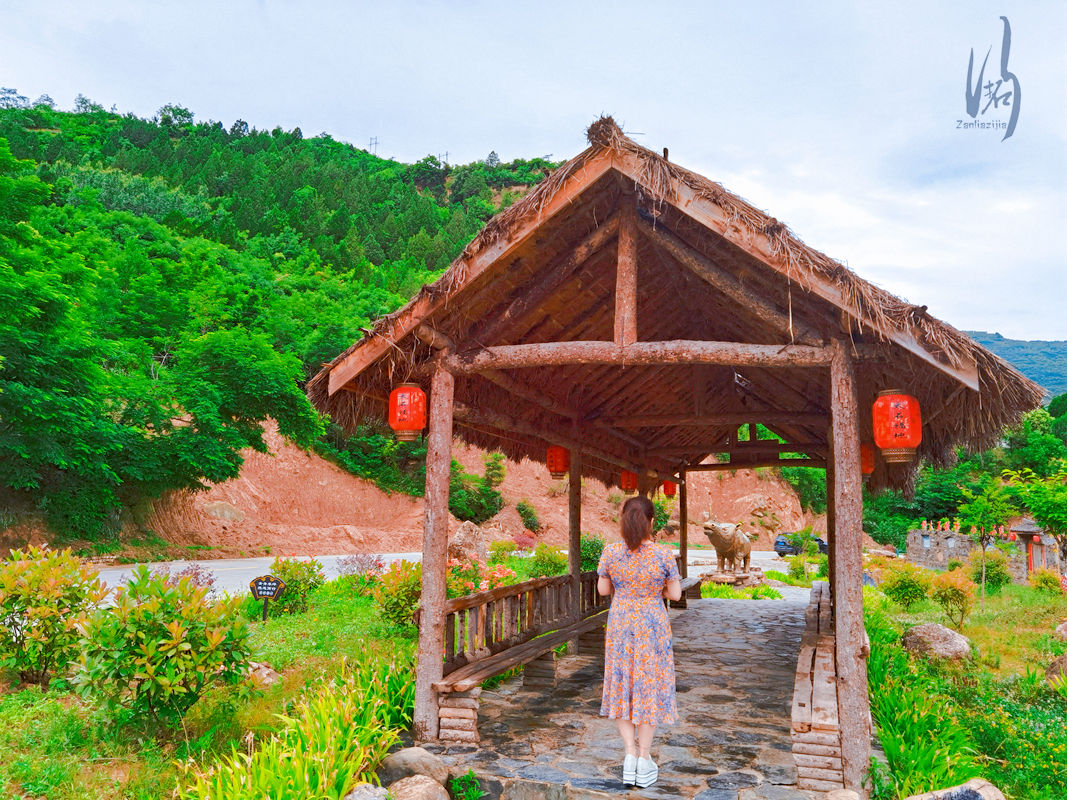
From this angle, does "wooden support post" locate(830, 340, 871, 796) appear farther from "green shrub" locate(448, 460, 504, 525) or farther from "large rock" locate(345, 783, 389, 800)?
"green shrub" locate(448, 460, 504, 525)

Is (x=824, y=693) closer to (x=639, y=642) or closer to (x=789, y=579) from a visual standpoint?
(x=639, y=642)

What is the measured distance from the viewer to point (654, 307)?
6.11 meters

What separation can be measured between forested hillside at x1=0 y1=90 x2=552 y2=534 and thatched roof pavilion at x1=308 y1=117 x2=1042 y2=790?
2.24 feet

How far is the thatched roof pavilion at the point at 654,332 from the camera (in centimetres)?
425

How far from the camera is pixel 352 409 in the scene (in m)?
6.12

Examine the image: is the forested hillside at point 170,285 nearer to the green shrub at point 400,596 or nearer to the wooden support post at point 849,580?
the wooden support post at point 849,580

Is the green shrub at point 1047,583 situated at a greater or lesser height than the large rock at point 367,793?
lesser

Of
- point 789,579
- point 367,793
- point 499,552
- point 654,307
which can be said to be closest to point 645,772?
point 367,793

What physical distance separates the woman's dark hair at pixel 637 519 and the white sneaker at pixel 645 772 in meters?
1.22

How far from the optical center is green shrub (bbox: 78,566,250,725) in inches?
174

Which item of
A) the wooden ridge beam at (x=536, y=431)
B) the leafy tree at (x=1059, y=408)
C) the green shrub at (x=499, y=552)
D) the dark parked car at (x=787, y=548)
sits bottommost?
the dark parked car at (x=787, y=548)

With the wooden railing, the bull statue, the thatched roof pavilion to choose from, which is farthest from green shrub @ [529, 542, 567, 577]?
the thatched roof pavilion

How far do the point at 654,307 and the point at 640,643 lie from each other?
310 centimetres

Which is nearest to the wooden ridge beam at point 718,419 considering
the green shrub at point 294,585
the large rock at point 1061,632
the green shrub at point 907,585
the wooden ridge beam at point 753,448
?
the wooden ridge beam at point 753,448
